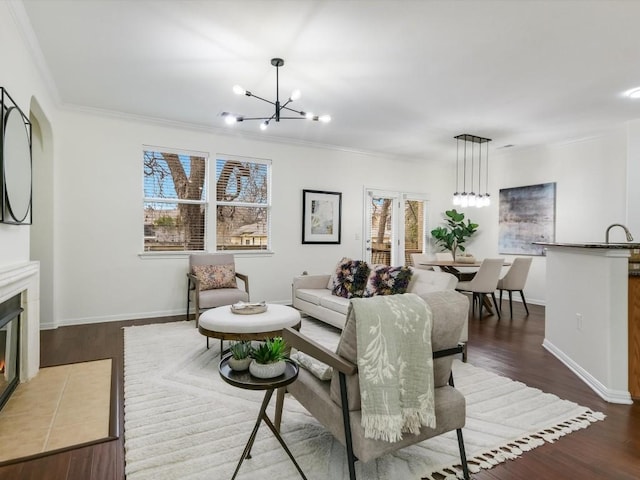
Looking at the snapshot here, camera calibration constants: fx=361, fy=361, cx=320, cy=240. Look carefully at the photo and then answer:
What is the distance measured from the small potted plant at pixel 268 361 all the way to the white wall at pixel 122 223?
153 inches

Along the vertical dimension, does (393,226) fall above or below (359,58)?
below

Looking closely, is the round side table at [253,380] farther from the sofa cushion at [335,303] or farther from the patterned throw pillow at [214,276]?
the patterned throw pillow at [214,276]

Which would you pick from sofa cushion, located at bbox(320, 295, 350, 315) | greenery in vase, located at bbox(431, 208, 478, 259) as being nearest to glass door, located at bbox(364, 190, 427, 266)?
greenery in vase, located at bbox(431, 208, 478, 259)

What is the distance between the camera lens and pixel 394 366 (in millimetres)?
1540

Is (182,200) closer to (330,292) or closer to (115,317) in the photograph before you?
(115,317)

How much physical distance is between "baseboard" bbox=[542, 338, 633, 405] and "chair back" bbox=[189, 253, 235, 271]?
3974 millimetres

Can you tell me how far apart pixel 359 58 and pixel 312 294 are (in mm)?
2719

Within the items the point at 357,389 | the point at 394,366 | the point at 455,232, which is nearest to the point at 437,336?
the point at 394,366

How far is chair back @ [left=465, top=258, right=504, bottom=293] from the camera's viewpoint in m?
5.00

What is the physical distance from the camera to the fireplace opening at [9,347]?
243 centimetres

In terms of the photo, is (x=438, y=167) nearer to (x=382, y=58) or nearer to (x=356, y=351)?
(x=382, y=58)

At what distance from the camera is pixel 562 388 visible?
9.36ft

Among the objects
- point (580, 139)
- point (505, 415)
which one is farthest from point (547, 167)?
point (505, 415)

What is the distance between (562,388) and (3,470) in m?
3.65
